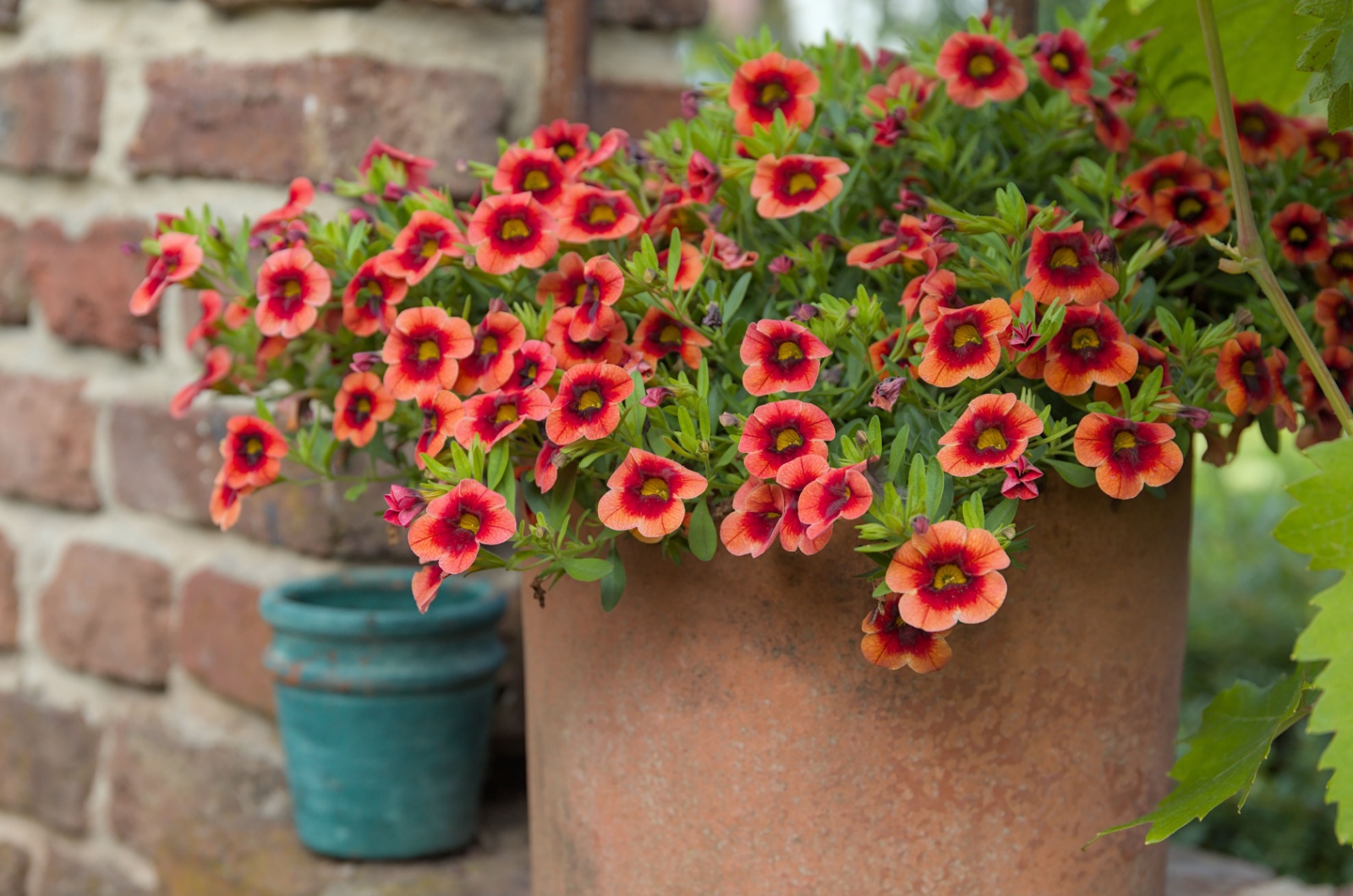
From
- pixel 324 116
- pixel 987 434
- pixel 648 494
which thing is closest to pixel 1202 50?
pixel 987 434

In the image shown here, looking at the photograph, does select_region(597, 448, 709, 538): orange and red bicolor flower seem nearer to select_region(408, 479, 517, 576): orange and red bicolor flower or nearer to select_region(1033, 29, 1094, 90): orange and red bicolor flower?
select_region(408, 479, 517, 576): orange and red bicolor flower

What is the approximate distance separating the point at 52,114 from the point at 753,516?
1.12 meters

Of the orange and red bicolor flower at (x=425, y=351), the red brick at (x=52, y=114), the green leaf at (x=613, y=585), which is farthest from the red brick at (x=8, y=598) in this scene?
the green leaf at (x=613, y=585)

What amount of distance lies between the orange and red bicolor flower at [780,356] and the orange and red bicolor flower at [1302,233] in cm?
34

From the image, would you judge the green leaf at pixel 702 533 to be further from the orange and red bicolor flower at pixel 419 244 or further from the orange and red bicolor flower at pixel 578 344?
the orange and red bicolor flower at pixel 419 244

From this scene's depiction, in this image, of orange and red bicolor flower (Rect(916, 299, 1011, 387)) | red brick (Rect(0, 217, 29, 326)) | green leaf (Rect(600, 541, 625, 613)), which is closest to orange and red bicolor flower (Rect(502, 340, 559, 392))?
green leaf (Rect(600, 541, 625, 613))

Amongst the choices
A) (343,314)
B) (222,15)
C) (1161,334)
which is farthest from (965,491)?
(222,15)

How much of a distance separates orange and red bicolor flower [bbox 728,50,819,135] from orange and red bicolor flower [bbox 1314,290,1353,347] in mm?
337

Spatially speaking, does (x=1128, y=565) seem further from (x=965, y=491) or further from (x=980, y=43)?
(x=980, y=43)

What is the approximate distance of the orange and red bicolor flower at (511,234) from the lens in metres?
0.75

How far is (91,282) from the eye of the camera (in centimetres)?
135

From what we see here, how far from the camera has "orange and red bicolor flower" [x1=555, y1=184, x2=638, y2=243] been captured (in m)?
0.77

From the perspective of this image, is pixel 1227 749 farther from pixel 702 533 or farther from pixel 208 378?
pixel 208 378

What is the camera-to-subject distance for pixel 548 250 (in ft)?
2.48
